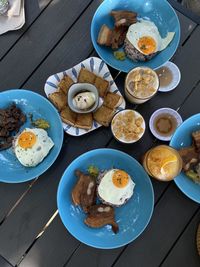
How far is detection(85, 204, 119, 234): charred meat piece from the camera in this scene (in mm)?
1367

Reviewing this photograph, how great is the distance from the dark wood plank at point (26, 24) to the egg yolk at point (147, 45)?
1.61 ft

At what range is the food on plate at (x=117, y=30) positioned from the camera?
1.51 m

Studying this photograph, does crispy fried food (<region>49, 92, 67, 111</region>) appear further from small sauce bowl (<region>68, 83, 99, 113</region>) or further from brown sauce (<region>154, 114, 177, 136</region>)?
brown sauce (<region>154, 114, 177, 136</region>)

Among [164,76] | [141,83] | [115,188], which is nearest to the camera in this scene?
[115,188]

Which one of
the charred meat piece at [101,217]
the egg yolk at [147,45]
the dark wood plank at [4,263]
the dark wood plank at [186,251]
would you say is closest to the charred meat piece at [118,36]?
the egg yolk at [147,45]

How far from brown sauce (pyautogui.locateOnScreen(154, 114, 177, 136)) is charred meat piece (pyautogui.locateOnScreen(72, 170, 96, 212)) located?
1.26ft

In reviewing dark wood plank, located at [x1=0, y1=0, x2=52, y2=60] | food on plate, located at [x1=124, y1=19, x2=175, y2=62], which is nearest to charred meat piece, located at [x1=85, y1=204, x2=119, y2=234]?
food on plate, located at [x1=124, y1=19, x2=175, y2=62]

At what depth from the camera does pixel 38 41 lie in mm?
1560

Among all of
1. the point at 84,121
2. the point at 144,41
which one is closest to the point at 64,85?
the point at 84,121

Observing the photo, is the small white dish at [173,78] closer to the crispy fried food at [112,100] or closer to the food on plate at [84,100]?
the crispy fried food at [112,100]

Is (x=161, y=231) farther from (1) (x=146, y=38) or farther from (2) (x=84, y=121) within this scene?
(1) (x=146, y=38)

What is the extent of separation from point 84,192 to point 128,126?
0.33m

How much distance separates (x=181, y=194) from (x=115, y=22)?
0.82 meters

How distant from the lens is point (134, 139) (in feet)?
4.64
